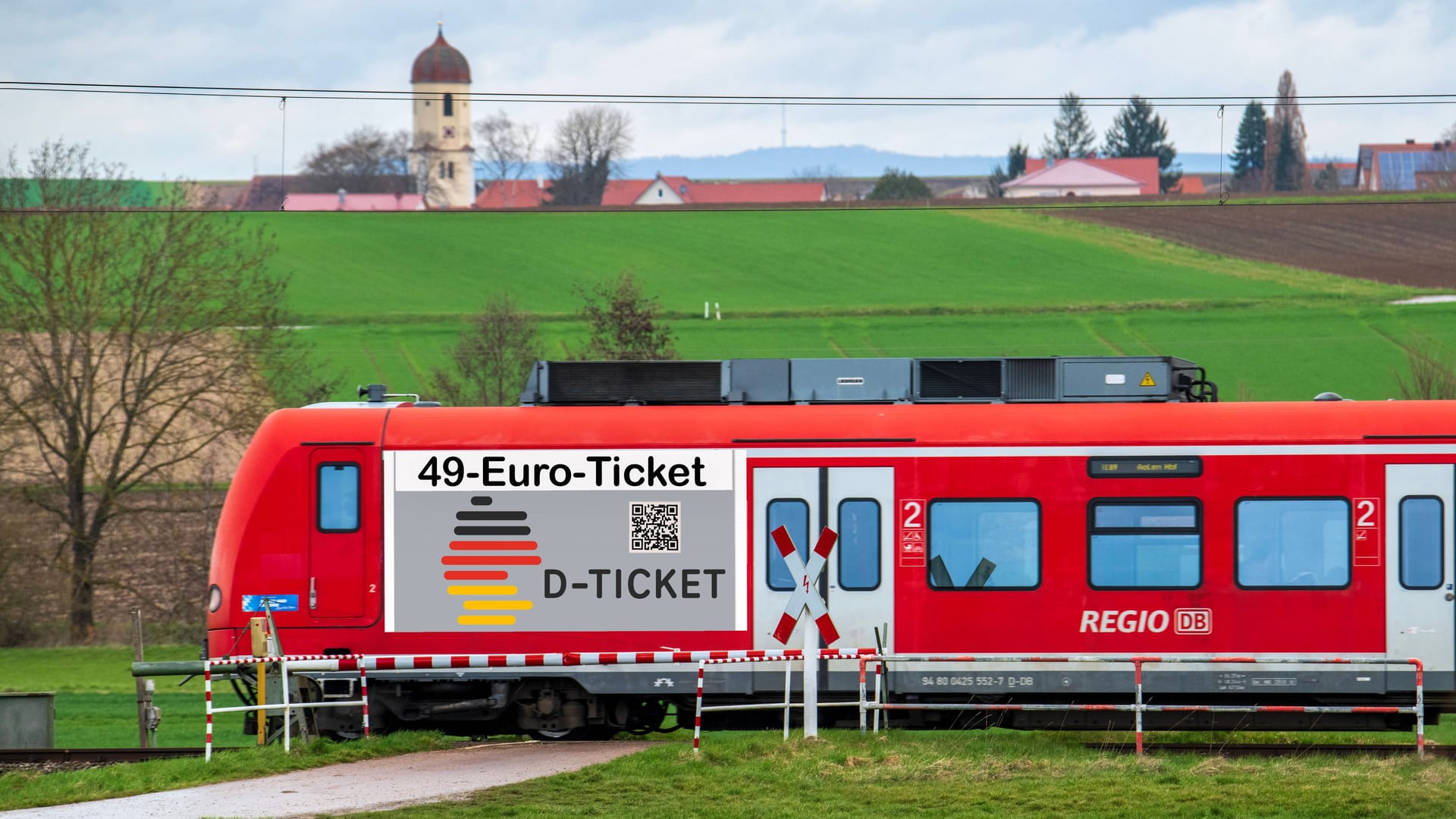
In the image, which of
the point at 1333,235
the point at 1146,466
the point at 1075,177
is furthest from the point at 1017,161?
the point at 1146,466

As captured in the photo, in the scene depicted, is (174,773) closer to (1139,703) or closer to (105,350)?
(1139,703)

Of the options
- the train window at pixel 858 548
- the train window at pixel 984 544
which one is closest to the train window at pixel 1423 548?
the train window at pixel 984 544

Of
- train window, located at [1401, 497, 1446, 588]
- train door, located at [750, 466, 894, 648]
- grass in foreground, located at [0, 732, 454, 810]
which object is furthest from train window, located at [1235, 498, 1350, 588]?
grass in foreground, located at [0, 732, 454, 810]

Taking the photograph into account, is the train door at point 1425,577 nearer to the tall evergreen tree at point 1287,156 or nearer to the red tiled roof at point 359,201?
the red tiled roof at point 359,201

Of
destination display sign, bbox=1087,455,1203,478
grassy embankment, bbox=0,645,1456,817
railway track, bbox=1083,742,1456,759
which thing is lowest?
railway track, bbox=1083,742,1456,759

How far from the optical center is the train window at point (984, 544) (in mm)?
14531

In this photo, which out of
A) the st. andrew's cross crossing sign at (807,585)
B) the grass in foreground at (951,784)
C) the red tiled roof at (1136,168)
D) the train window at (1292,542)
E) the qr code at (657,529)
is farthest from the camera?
the red tiled roof at (1136,168)

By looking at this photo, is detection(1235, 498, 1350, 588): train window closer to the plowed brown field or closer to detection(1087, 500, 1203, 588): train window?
detection(1087, 500, 1203, 588): train window

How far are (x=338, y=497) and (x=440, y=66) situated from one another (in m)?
163

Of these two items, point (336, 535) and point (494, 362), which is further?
point (494, 362)

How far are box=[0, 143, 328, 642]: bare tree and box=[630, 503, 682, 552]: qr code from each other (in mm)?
20024

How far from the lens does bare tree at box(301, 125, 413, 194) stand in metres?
109

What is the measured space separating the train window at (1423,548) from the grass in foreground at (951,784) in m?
1.98

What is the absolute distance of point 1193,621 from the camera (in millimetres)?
14406
